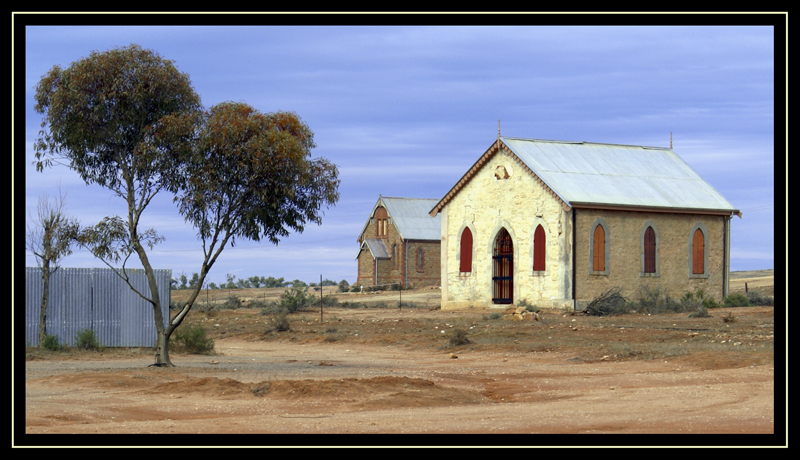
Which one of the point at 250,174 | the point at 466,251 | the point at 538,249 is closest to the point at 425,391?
the point at 250,174

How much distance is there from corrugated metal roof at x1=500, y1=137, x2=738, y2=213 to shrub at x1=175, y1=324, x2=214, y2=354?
17.7 m

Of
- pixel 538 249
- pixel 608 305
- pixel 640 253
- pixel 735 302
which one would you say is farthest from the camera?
pixel 735 302

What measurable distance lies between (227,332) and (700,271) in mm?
20859

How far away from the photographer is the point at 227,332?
34219 millimetres

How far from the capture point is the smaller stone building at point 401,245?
66312mm

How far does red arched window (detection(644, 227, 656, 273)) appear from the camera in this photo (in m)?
39.6

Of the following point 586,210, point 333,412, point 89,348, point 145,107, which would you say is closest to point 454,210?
point 586,210

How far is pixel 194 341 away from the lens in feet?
80.8

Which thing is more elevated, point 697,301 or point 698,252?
point 698,252

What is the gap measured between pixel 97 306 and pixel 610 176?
24.3 metres

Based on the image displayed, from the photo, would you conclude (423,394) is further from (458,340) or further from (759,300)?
(759,300)

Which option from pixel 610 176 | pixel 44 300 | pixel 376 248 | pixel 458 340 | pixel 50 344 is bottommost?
pixel 458 340

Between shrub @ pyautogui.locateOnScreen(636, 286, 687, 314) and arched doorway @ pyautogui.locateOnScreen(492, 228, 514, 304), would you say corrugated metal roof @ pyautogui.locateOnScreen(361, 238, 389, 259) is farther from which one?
shrub @ pyautogui.locateOnScreen(636, 286, 687, 314)

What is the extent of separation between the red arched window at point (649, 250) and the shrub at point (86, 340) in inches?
947
